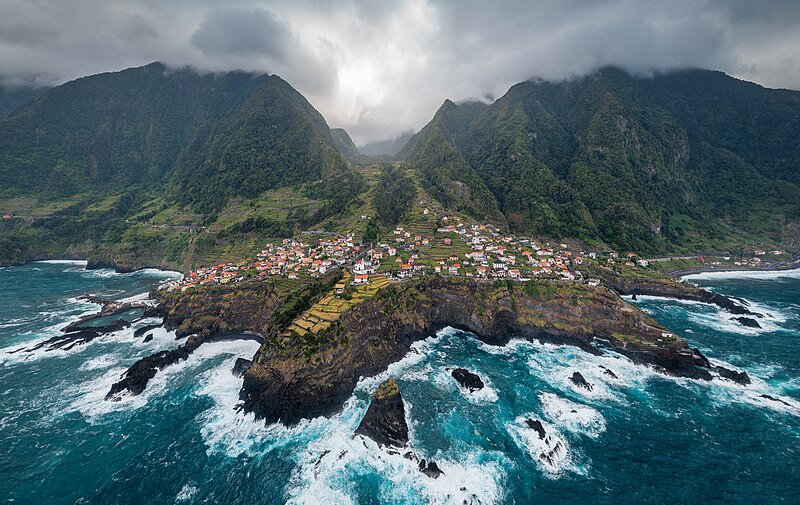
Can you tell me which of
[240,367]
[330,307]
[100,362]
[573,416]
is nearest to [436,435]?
[573,416]

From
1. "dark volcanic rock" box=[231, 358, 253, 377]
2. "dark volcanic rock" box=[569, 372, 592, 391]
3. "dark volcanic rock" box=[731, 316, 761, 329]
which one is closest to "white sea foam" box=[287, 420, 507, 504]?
"dark volcanic rock" box=[569, 372, 592, 391]

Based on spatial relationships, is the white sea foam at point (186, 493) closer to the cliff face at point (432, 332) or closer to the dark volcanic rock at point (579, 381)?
the cliff face at point (432, 332)

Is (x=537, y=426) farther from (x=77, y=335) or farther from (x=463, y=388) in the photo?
(x=77, y=335)

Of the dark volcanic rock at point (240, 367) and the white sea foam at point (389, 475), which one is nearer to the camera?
the white sea foam at point (389, 475)

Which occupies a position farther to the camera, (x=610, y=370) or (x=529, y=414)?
(x=610, y=370)

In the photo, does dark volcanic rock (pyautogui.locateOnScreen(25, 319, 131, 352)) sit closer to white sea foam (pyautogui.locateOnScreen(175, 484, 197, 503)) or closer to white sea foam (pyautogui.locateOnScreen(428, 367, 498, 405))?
white sea foam (pyautogui.locateOnScreen(175, 484, 197, 503))

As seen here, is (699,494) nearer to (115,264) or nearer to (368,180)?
(368,180)

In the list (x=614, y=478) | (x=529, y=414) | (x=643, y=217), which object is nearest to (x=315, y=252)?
(x=529, y=414)

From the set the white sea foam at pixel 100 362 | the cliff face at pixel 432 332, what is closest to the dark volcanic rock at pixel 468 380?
the cliff face at pixel 432 332
